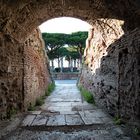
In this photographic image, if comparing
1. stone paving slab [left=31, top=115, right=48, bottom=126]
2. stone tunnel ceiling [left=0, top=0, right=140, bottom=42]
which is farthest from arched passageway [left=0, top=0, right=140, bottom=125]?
stone paving slab [left=31, top=115, right=48, bottom=126]

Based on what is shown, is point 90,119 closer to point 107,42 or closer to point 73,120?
point 73,120

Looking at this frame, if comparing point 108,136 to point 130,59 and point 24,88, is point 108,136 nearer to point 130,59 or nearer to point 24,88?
point 130,59

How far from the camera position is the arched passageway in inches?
210

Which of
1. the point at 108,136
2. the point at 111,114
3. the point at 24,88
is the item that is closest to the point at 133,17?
the point at 111,114

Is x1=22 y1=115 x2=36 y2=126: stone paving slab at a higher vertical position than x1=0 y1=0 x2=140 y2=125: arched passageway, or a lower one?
lower

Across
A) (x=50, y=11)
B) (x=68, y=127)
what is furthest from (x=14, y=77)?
(x=68, y=127)

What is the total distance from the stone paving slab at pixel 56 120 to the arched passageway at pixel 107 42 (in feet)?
3.32

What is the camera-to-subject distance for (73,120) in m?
6.20

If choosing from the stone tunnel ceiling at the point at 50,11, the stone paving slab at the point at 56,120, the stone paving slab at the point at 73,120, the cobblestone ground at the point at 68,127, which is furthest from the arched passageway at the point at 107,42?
the stone paving slab at the point at 56,120

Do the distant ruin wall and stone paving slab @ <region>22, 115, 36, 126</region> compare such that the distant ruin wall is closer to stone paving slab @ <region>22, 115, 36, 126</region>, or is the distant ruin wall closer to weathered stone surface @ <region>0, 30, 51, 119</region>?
stone paving slab @ <region>22, 115, 36, 126</region>

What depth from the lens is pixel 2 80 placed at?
593 centimetres

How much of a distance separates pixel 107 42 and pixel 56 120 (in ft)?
11.0

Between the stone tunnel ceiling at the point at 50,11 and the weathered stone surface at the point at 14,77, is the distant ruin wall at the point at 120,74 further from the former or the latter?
the weathered stone surface at the point at 14,77

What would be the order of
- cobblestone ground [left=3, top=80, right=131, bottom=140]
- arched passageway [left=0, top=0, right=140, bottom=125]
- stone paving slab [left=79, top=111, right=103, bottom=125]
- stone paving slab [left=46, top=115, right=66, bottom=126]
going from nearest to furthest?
cobblestone ground [left=3, top=80, right=131, bottom=140] < arched passageway [left=0, top=0, right=140, bottom=125] < stone paving slab [left=46, top=115, right=66, bottom=126] < stone paving slab [left=79, top=111, right=103, bottom=125]
